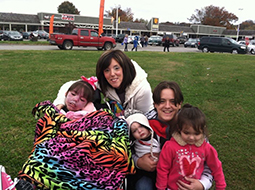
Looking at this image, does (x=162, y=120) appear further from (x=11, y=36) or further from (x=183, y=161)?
(x=11, y=36)

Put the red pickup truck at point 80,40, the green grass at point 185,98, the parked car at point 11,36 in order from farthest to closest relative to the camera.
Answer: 1. the parked car at point 11,36
2. the red pickup truck at point 80,40
3. the green grass at point 185,98

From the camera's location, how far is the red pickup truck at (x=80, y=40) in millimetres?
16797

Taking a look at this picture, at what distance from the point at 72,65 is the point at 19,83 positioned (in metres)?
3.13

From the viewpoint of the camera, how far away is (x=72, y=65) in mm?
9766

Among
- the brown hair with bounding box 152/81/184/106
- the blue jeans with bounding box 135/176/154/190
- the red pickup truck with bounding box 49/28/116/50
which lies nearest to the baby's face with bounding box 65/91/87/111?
the brown hair with bounding box 152/81/184/106

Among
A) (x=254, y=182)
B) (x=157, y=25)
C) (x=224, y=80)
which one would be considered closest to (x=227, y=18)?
(x=157, y=25)

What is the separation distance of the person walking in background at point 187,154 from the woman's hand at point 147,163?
65 millimetres

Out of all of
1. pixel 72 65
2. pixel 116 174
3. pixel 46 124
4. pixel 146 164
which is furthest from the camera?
pixel 72 65

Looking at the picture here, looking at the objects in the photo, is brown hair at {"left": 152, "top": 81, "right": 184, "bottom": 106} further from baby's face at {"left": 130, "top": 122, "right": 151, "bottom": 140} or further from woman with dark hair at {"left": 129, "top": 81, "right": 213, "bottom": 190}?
baby's face at {"left": 130, "top": 122, "right": 151, "bottom": 140}

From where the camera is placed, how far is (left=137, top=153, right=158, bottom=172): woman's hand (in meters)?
2.02

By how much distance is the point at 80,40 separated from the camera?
57.6 feet

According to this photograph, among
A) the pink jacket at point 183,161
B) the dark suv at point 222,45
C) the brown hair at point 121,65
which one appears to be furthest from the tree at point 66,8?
the pink jacket at point 183,161

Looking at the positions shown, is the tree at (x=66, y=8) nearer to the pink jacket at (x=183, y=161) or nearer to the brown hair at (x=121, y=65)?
the brown hair at (x=121, y=65)

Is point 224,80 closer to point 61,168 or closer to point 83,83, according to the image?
point 83,83
